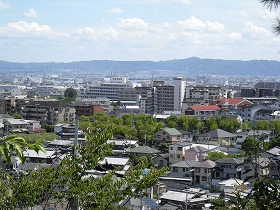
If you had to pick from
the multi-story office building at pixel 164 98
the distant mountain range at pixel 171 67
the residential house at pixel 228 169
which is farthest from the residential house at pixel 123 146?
the distant mountain range at pixel 171 67

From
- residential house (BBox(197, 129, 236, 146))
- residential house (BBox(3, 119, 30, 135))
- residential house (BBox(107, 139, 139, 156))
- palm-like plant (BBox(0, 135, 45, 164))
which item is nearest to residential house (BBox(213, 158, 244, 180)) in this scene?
residential house (BBox(107, 139, 139, 156))

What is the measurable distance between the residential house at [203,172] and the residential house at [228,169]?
0.16m

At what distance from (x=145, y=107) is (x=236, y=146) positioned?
59.7 feet

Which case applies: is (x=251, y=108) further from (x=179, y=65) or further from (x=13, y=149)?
(x=179, y=65)

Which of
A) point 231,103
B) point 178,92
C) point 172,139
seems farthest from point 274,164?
point 178,92

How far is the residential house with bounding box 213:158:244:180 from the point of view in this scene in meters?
12.3

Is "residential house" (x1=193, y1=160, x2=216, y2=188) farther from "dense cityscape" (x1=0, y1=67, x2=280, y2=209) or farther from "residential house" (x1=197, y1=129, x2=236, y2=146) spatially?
"residential house" (x1=197, y1=129, x2=236, y2=146)

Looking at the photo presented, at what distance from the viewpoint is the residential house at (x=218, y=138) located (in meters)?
18.9

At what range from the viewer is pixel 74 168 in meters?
2.26

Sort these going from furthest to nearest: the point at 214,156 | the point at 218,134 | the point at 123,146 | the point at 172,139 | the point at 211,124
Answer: the point at 211,124
the point at 218,134
the point at 172,139
the point at 123,146
the point at 214,156

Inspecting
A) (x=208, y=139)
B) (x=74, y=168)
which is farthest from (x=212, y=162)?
(x=74, y=168)

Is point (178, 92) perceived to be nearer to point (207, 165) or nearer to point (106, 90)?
point (106, 90)

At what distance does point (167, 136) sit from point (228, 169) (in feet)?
20.2

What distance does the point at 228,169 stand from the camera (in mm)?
12461
